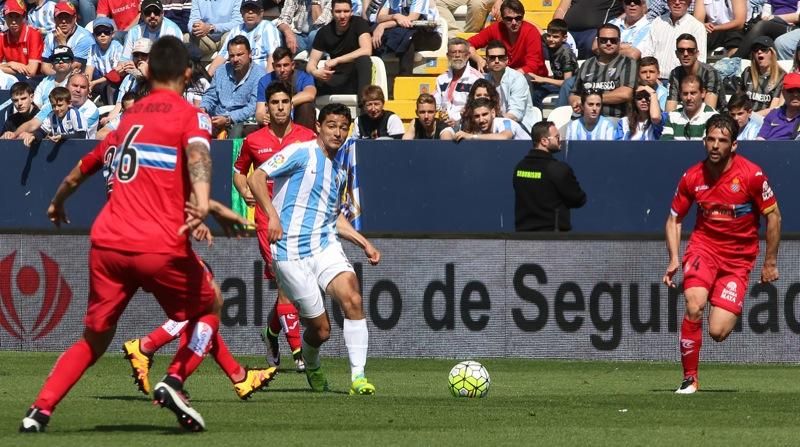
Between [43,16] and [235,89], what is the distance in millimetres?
5399

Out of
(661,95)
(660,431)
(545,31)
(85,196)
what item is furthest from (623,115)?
(660,431)

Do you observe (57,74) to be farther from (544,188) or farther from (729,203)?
(729,203)

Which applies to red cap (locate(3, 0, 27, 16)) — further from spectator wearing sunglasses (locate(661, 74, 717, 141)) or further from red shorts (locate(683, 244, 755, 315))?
red shorts (locate(683, 244, 755, 315))

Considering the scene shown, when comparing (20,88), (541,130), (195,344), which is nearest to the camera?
(195,344)

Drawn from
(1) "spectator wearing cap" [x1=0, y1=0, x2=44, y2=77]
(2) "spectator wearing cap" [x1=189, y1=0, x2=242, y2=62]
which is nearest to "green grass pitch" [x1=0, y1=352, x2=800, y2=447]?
(2) "spectator wearing cap" [x1=189, y1=0, x2=242, y2=62]

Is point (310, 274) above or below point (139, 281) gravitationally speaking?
below

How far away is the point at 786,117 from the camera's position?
55.1ft

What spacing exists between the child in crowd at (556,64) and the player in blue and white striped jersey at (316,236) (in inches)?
317

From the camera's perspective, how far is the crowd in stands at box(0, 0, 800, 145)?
686 inches

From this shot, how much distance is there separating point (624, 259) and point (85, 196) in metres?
7.13

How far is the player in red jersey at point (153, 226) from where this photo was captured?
8156mm

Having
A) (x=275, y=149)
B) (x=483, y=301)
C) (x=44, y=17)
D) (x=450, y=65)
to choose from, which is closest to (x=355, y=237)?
(x=275, y=149)

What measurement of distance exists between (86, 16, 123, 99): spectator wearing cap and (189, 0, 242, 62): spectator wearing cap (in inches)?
41.8

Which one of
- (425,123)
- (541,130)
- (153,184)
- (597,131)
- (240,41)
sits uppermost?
(153,184)
